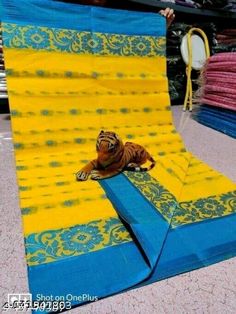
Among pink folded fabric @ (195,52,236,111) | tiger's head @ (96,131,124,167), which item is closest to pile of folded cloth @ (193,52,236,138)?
pink folded fabric @ (195,52,236,111)

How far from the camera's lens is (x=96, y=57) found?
1.65 meters

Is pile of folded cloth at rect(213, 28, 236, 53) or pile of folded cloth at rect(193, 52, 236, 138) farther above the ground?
pile of folded cloth at rect(213, 28, 236, 53)

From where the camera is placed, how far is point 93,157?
4.61 feet

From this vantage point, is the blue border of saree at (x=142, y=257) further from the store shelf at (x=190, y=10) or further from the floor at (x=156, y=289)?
the store shelf at (x=190, y=10)

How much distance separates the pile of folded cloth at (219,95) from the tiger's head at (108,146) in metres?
1.06

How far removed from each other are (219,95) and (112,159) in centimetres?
122

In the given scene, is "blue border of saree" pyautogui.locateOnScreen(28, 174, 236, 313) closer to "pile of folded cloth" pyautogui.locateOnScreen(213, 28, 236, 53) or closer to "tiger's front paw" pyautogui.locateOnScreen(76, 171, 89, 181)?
"tiger's front paw" pyautogui.locateOnScreen(76, 171, 89, 181)

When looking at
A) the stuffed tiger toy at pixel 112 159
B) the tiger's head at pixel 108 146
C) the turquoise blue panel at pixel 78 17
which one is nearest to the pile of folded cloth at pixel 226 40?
the turquoise blue panel at pixel 78 17

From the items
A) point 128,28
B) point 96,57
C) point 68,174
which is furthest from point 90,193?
point 128,28

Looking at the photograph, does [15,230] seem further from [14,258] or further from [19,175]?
[19,175]

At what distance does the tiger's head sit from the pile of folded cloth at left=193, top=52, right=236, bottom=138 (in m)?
1.06

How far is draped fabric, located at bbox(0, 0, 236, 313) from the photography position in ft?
2.68

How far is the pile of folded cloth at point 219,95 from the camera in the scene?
198cm

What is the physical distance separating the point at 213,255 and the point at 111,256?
29 cm
